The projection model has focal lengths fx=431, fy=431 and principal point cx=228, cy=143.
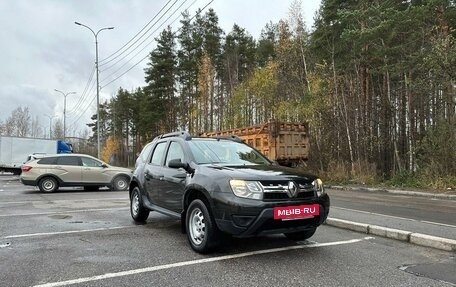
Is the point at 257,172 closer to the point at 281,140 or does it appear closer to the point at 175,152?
the point at 175,152

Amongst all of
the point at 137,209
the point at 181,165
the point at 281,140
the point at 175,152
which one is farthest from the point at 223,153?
the point at 281,140

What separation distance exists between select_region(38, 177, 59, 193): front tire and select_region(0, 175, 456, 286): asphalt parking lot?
32.2 ft

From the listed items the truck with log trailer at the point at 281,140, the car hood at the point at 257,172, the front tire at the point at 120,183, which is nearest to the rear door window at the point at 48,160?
the front tire at the point at 120,183

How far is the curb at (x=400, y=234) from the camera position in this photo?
634 centimetres

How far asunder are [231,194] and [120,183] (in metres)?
14.2

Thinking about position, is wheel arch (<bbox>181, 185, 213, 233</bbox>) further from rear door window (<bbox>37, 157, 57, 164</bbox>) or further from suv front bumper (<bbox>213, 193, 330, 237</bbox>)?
rear door window (<bbox>37, 157, 57, 164</bbox>)

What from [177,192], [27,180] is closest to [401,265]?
[177,192]

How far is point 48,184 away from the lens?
17.8 meters

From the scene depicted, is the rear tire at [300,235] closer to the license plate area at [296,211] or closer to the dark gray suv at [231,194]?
the dark gray suv at [231,194]

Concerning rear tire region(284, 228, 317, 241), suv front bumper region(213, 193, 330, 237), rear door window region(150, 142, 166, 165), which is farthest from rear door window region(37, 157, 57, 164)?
suv front bumper region(213, 193, 330, 237)

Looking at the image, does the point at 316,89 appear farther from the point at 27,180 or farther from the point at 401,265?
the point at 401,265

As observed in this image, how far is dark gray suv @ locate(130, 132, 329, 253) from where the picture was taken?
5461 millimetres

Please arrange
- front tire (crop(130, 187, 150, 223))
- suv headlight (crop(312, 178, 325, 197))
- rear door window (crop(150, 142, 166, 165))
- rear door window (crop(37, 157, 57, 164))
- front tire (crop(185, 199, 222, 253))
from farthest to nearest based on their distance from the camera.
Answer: rear door window (crop(37, 157, 57, 164))
front tire (crop(130, 187, 150, 223))
rear door window (crop(150, 142, 166, 165))
suv headlight (crop(312, 178, 325, 197))
front tire (crop(185, 199, 222, 253))

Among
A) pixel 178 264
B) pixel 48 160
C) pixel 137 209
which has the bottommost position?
pixel 178 264
